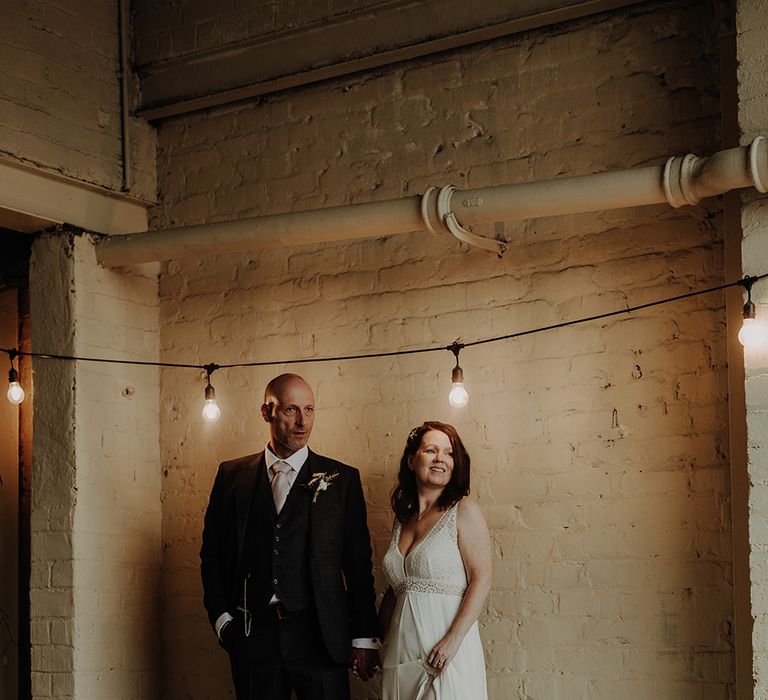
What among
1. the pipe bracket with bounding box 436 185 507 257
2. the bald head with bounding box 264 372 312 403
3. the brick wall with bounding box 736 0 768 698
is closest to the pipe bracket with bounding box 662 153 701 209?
the brick wall with bounding box 736 0 768 698

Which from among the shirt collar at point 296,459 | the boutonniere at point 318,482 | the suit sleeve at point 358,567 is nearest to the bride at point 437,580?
the suit sleeve at point 358,567

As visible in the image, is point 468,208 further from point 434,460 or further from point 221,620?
point 221,620

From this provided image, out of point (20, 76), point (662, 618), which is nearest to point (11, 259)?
point (20, 76)

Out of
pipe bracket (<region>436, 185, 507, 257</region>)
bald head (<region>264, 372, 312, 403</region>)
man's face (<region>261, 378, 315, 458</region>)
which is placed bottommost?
man's face (<region>261, 378, 315, 458</region>)

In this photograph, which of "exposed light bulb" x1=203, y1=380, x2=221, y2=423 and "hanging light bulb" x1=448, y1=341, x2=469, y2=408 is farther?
"exposed light bulb" x1=203, y1=380, x2=221, y2=423

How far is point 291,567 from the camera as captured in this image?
4.90 m

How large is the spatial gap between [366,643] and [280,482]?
2.47 ft

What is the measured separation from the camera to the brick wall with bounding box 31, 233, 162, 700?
17.7 feet

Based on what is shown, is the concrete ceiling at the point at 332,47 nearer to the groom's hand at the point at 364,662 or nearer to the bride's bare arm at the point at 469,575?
the bride's bare arm at the point at 469,575

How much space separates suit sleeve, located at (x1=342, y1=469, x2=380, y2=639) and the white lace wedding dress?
206 mm

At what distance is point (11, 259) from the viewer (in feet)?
20.3

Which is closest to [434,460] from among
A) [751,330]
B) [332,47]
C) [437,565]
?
[437,565]

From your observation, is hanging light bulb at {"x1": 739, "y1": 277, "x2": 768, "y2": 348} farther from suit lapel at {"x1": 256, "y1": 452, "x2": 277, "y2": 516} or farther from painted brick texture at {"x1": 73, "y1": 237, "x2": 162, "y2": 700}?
painted brick texture at {"x1": 73, "y1": 237, "x2": 162, "y2": 700}

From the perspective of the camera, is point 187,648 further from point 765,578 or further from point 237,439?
point 765,578
